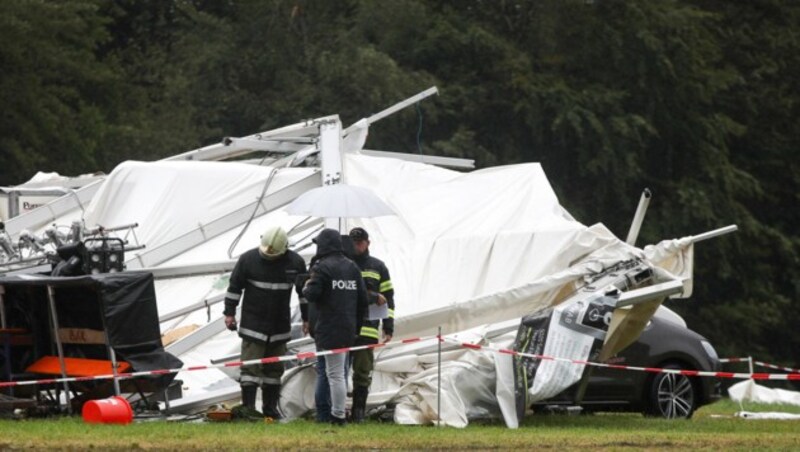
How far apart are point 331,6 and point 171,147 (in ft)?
21.0

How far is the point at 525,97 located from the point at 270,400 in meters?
25.8

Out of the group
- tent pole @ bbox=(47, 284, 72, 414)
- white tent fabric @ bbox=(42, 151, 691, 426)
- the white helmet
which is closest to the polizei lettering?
the white helmet

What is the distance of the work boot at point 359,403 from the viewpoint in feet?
51.6

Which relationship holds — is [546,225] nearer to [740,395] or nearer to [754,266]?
[740,395]

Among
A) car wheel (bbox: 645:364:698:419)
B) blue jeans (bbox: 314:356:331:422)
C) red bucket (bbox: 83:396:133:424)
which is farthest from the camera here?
car wheel (bbox: 645:364:698:419)

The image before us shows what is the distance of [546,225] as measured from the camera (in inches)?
722

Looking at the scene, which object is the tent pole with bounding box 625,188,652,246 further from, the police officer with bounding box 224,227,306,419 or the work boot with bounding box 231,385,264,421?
the work boot with bounding box 231,385,264,421

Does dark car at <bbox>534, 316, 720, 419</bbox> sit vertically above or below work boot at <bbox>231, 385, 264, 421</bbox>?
below

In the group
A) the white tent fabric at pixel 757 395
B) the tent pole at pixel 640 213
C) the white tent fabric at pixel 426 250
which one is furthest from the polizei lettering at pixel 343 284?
the white tent fabric at pixel 757 395

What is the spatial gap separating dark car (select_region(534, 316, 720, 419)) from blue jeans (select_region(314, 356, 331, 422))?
152 inches

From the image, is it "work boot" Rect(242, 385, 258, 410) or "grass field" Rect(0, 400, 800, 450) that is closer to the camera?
"grass field" Rect(0, 400, 800, 450)

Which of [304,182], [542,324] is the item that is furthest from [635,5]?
[542,324]

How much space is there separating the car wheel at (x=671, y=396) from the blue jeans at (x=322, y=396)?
15.4 feet

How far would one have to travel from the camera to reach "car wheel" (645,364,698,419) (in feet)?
61.7
